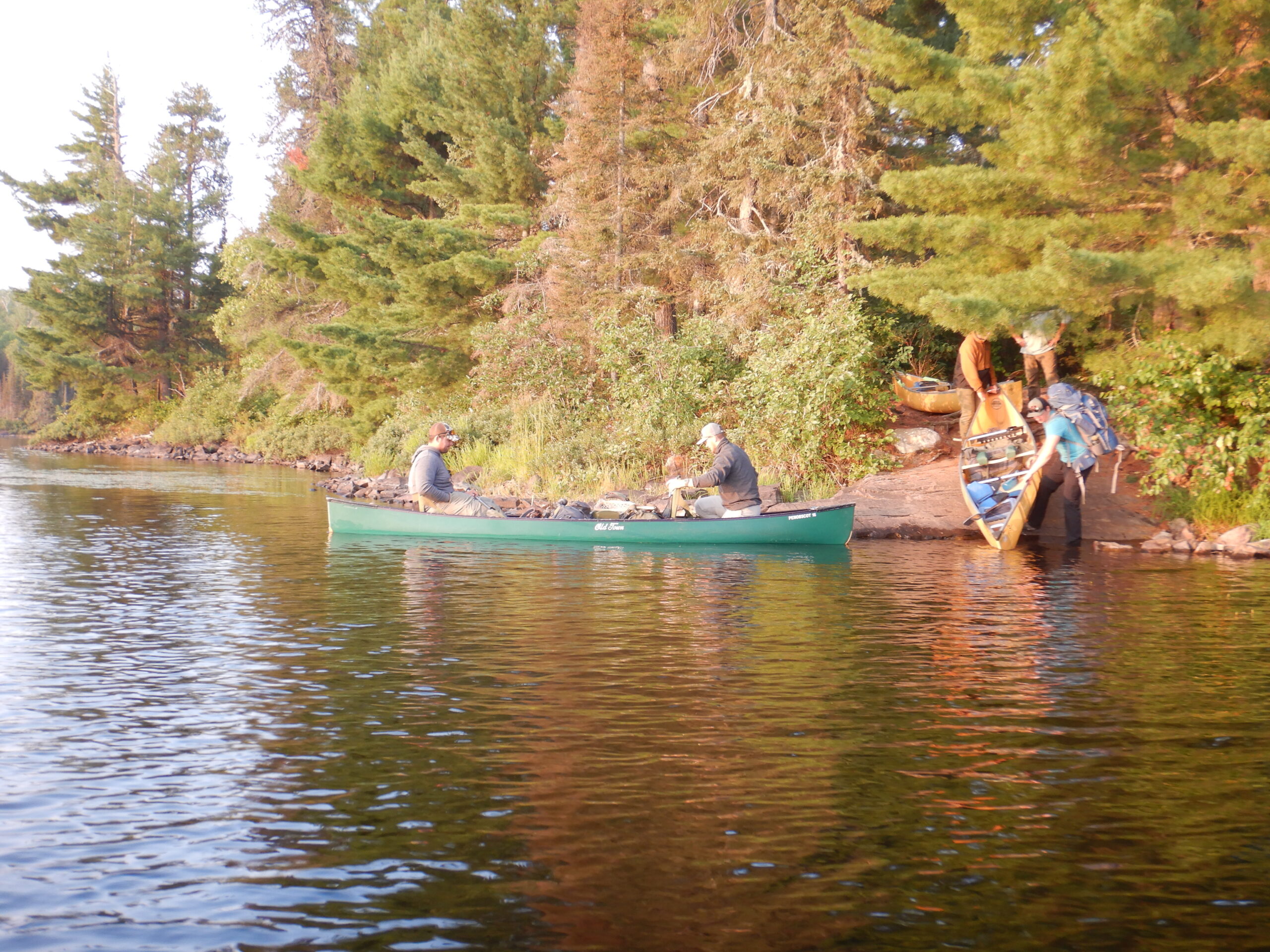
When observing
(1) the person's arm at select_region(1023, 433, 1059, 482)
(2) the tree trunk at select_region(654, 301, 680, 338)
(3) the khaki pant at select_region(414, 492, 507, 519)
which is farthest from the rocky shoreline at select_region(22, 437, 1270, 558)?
(2) the tree trunk at select_region(654, 301, 680, 338)

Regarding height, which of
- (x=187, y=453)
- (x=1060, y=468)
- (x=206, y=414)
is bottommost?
(x=1060, y=468)

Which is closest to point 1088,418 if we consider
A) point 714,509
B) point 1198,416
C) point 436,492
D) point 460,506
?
point 1198,416

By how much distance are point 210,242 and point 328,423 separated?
65.0ft

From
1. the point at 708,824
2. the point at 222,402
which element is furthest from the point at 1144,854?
the point at 222,402

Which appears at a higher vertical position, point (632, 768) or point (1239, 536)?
point (1239, 536)

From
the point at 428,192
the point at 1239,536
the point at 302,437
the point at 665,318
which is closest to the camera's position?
the point at 1239,536

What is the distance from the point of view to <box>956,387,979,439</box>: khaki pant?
1817 cm

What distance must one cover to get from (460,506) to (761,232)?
27.3 ft

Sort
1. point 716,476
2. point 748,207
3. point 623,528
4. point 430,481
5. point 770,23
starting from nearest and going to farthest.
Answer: point 716,476
point 623,528
point 430,481
point 770,23
point 748,207

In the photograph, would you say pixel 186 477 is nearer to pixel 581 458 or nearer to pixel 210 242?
pixel 581 458

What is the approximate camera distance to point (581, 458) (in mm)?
21625

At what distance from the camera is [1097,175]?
14867 mm

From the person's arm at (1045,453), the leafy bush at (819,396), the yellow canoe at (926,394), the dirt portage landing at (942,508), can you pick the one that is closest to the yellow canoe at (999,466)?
the person's arm at (1045,453)

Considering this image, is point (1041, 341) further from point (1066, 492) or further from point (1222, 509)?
point (1222, 509)
